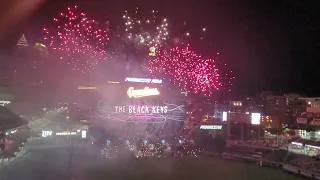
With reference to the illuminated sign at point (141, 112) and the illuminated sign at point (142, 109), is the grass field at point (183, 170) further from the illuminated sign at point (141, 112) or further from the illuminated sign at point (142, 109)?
the illuminated sign at point (142, 109)

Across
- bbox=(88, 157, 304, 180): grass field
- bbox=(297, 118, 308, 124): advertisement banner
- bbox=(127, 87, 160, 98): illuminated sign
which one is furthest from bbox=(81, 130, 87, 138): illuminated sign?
bbox=(297, 118, 308, 124): advertisement banner

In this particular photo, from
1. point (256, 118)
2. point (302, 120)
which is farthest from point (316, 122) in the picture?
point (256, 118)

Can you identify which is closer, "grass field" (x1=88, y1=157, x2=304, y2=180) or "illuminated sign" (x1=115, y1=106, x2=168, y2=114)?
"grass field" (x1=88, y1=157, x2=304, y2=180)

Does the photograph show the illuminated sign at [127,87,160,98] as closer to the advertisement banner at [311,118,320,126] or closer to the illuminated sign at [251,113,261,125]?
the illuminated sign at [251,113,261,125]

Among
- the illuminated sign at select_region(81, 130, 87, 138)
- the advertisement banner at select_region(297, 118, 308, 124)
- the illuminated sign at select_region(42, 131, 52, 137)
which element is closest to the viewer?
the illuminated sign at select_region(42, 131, 52, 137)

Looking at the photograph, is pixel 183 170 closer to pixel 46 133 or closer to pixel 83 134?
pixel 83 134

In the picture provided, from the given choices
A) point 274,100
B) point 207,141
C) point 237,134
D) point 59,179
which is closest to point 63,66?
point 59,179
